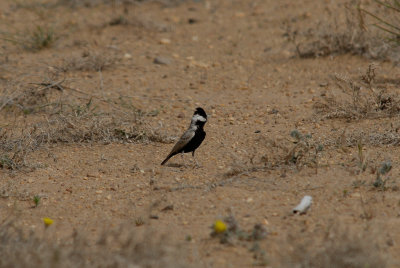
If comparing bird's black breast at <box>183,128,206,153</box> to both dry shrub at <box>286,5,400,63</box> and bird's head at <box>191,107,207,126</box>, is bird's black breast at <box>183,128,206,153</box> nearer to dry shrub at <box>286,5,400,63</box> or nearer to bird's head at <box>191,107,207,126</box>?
bird's head at <box>191,107,207,126</box>

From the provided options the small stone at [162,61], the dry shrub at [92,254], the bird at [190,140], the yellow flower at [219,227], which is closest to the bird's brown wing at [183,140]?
the bird at [190,140]

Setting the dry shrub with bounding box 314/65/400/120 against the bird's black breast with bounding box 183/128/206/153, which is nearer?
the bird's black breast with bounding box 183/128/206/153

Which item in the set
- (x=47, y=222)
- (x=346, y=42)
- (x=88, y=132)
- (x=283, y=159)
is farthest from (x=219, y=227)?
(x=346, y=42)

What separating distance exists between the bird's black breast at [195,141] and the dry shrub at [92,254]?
2.17 meters

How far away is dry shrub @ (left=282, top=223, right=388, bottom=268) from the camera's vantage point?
12.7ft

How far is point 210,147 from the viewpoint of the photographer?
687 centimetres

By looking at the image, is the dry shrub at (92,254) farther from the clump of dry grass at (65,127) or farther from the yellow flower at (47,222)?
the clump of dry grass at (65,127)

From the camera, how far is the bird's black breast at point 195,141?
6.41 meters

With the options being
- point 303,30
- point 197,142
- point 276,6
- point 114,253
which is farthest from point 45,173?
point 276,6

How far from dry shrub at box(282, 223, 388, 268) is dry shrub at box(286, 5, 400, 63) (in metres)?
5.30

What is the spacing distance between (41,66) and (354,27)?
5070 millimetres

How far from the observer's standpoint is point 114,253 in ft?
13.6

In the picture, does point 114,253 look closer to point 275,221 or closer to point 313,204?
point 275,221

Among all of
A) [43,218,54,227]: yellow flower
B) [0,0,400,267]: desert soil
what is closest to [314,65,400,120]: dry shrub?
[0,0,400,267]: desert soil
